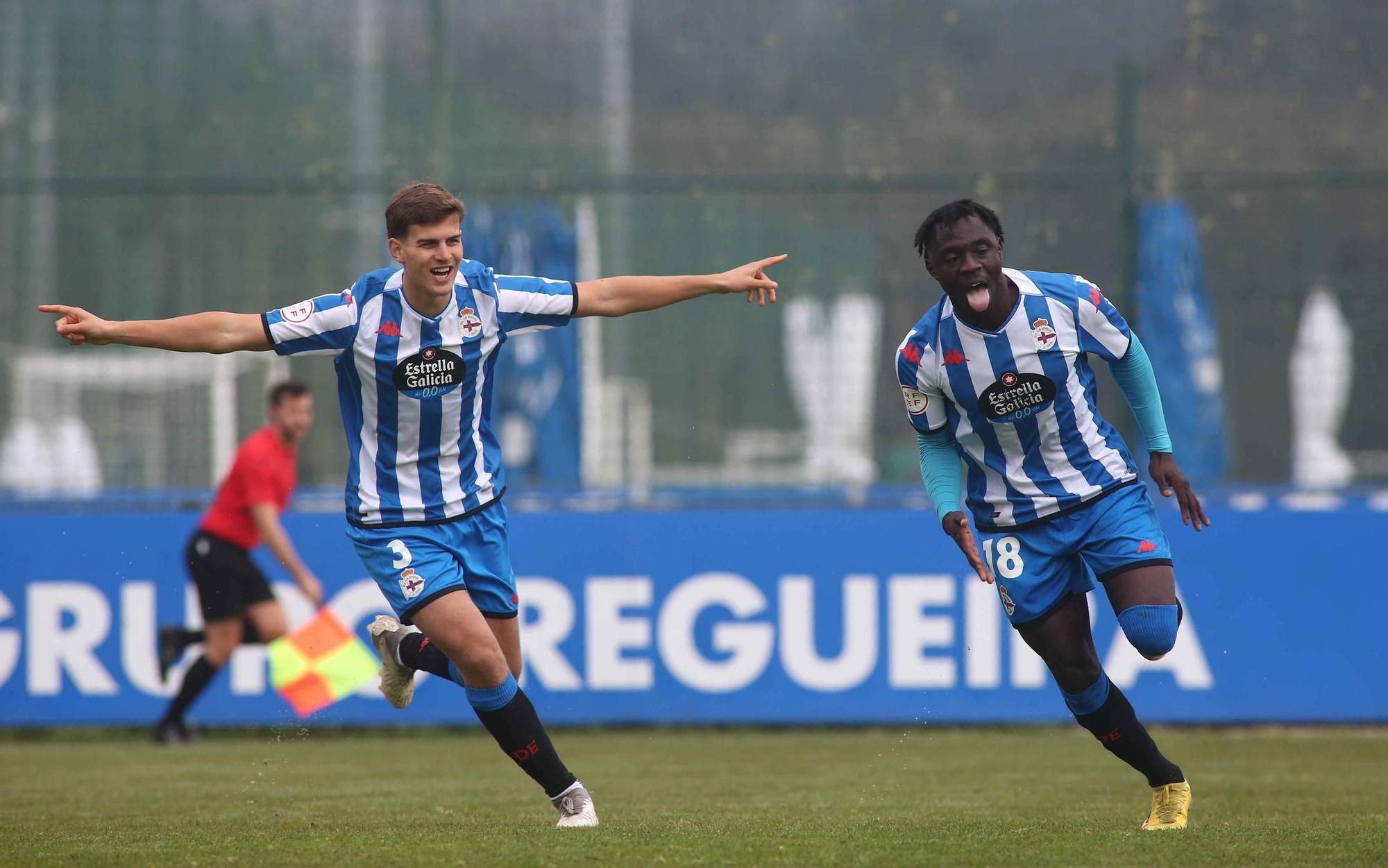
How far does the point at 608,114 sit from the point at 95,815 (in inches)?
309

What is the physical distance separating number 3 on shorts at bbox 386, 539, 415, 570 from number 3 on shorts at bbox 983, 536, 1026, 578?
205 cm

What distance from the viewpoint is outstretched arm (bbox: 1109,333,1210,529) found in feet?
Answer: 20.3

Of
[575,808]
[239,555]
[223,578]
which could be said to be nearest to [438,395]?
[575,808]

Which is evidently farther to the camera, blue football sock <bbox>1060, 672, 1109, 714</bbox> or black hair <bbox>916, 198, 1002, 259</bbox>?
blue football sock <bbox>1060, 672, 1109, 714</bbox>

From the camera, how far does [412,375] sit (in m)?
6.20

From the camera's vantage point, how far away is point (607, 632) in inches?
440

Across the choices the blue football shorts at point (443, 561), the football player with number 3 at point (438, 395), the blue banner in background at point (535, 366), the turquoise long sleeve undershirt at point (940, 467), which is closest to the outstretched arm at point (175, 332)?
the football player with number 3 at point (438, 395)

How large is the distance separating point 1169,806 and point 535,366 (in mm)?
6846

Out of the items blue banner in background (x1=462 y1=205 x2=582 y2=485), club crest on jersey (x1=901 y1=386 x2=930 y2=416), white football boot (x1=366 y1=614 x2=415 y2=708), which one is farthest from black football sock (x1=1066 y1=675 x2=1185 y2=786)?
blue banner in background (x1=462 y1=205 x2=582 y2=485)

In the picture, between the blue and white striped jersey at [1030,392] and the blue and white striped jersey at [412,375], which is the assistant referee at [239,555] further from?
the blue and white striped jersey at [1030,392]

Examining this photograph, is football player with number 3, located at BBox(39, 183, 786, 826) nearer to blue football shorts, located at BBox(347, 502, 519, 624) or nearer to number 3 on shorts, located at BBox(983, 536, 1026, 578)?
blue football shorts, located at BBox(347, 502, 519, 624)

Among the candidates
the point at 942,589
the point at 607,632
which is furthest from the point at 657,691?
the point at 942,589

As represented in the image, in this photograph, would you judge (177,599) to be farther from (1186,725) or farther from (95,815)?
(1186,725)

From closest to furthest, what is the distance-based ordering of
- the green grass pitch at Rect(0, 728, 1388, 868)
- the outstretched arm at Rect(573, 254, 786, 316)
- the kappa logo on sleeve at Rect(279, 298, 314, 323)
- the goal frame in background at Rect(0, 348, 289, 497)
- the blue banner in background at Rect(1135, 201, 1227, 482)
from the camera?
the green grass pitch at Rect(0, 728, 1388, 868) < the kappa logo on sleeve at Rect(279, 298, 314, 323) < the outstretched arm at Rect(573, 254, 786, 316) < the blue banner in background at Rect(1135, 201, 1227, 482) < the goal frame in background at Rect(0, 348, 289, 497)
